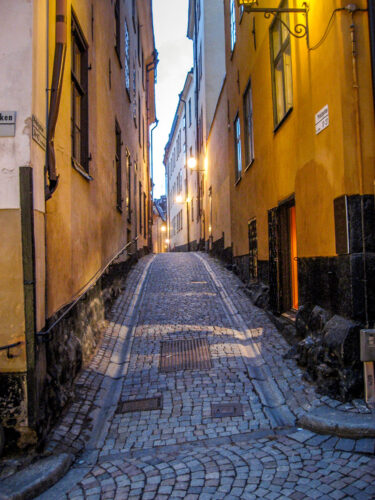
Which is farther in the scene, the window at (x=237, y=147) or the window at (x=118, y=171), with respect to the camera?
the window at (x=237, y=147)

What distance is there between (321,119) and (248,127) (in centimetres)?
540

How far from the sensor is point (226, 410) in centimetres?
457

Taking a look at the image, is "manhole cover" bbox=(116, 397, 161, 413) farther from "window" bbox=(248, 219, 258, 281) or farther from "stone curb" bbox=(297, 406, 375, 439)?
"window" bbox=(248, 219, 258, 281)

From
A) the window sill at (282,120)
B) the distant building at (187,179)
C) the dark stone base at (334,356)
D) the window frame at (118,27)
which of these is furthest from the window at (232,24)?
the distant building at (187,179)

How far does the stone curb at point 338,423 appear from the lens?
3715 mm

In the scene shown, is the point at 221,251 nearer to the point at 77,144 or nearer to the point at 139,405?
the point at 77,144

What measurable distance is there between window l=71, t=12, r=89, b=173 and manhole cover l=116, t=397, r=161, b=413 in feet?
10.5

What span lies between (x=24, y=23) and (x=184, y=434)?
4085 mm

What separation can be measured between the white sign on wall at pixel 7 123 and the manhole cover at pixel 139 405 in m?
3.10

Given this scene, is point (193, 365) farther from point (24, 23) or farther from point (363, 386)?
point (24, 23)

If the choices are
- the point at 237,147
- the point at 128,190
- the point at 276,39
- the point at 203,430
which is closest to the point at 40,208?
the point at 203,430

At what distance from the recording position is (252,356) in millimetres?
6125

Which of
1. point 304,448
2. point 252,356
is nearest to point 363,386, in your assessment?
point 304,448

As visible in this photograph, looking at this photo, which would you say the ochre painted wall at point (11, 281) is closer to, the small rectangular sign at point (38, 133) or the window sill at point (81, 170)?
the small rectangular sign at point (38, 133)
